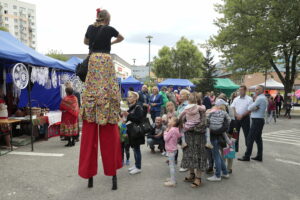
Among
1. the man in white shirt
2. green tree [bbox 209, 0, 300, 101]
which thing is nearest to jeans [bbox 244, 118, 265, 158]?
the man in white shirt

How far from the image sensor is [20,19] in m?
85.6

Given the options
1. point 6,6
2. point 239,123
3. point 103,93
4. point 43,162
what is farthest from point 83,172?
point 6,6

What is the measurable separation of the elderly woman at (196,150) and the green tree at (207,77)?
53.2 feet

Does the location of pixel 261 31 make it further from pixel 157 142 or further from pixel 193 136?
pixel 193 136

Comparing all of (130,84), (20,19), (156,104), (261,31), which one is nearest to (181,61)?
(130,84)

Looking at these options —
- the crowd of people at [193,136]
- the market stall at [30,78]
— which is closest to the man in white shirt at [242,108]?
the crowd of people at [193,136]

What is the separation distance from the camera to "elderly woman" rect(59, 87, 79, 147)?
6323mm

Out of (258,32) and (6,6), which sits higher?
(6,6)

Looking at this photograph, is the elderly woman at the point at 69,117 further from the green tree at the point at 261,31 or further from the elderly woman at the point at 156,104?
the green tree at the point at 261,31

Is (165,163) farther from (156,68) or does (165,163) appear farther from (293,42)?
(156,68)

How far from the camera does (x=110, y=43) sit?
3.35 m

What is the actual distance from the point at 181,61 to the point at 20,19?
242ft

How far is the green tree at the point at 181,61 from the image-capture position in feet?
145

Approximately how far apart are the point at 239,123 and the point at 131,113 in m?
3.30
